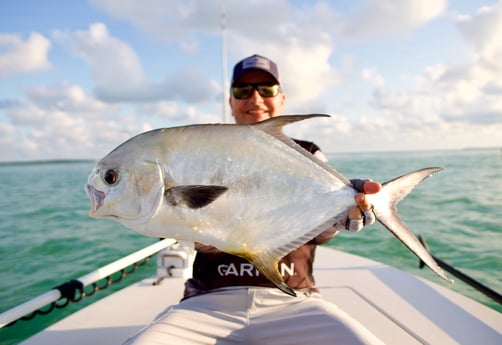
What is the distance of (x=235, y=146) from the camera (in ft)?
4.91

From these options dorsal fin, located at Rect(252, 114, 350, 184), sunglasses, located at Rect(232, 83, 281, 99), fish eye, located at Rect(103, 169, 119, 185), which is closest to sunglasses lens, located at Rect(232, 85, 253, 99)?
sunglasses, located at Rect(232, 83, 281, 99)

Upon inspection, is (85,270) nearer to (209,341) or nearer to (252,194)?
(209,341)

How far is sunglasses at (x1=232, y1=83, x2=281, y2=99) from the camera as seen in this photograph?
2.82m

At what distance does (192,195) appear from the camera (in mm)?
1412

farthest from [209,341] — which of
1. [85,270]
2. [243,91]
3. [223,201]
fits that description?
[85,270]

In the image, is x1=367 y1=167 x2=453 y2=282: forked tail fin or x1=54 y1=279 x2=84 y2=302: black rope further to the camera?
x1=54 y1=279 x2=84 y2=302: black rope

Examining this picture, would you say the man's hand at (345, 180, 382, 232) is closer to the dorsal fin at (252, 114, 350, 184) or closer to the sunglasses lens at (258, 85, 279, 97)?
the dorsal fin at (252, 114, 350, 184)

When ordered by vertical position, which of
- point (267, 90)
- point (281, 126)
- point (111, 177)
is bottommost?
point (111, 177)

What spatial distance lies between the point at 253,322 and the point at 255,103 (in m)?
1.69

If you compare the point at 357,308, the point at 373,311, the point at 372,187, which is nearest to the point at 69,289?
the point at 357,308

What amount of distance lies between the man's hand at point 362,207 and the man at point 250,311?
10 cm

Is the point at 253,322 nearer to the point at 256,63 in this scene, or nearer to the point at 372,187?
the point at 372,187

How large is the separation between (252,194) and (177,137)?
1.40ft

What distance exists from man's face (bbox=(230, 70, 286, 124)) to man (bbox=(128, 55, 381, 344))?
0.49 m
